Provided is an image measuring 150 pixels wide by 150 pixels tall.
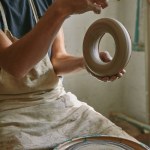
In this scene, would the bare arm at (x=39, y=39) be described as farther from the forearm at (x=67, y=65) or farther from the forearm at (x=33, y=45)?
the forearm at (x=67, y=65)

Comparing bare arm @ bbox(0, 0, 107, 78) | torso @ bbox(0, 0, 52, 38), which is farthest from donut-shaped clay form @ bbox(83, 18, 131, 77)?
torso @ bbox(0, 0, 52, 38)

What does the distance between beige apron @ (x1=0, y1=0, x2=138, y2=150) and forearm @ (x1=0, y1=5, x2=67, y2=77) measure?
17cm

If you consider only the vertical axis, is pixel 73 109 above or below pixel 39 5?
below

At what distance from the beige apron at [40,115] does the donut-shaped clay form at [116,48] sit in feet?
0.61

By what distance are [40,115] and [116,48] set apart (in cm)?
33

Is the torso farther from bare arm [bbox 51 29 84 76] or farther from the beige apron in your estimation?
bare arm [bbox 51 29 84 76]

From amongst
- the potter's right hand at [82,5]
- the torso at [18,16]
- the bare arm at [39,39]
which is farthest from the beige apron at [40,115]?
the potter's right hand at [82,5]

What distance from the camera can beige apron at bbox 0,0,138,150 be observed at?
3.11 ft

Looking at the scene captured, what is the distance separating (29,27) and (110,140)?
1.63 ft

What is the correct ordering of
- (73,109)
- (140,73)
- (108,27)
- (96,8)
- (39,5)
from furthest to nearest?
(140,73) → (39,5) → (73,109) → (108,27) → (96,8)

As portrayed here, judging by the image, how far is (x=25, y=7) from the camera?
117 cm

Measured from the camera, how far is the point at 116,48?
940 mm

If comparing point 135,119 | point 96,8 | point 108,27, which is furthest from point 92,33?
point 135,119

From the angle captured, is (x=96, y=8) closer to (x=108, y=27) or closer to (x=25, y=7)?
(x=108, y=27)
